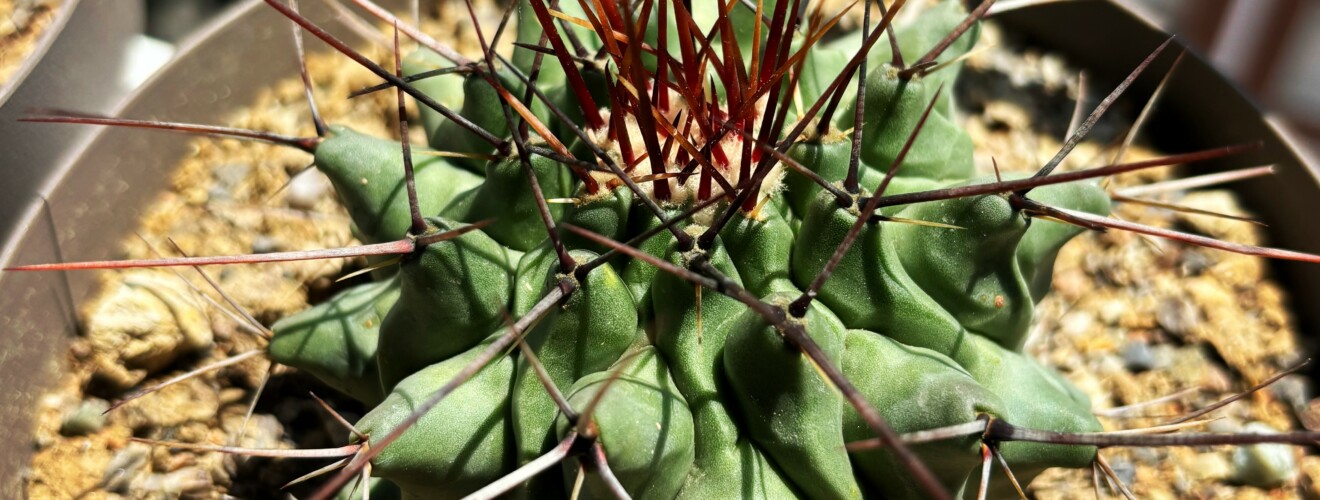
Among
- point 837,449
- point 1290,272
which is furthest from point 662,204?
point 1290,272

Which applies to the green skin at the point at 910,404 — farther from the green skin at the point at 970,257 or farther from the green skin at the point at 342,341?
the green skin at the point at 342,341

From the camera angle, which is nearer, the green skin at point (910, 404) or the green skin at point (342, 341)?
the green skin at point (910, 404)

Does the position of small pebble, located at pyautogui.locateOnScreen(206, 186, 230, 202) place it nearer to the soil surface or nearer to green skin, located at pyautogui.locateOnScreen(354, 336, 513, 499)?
the soil surface

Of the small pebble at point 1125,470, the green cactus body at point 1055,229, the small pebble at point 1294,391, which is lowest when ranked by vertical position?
the small pebble at point 1125,470

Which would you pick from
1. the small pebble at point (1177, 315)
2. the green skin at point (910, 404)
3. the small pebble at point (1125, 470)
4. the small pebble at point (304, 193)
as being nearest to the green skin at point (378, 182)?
the green skin at point (910, 404)

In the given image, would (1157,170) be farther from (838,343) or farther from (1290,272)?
(838,343)

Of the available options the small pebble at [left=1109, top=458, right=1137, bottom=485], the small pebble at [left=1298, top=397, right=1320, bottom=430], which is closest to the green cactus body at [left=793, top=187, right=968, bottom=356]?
the small pebble at [left=1109, top=458, right=1137, bottom=485]
